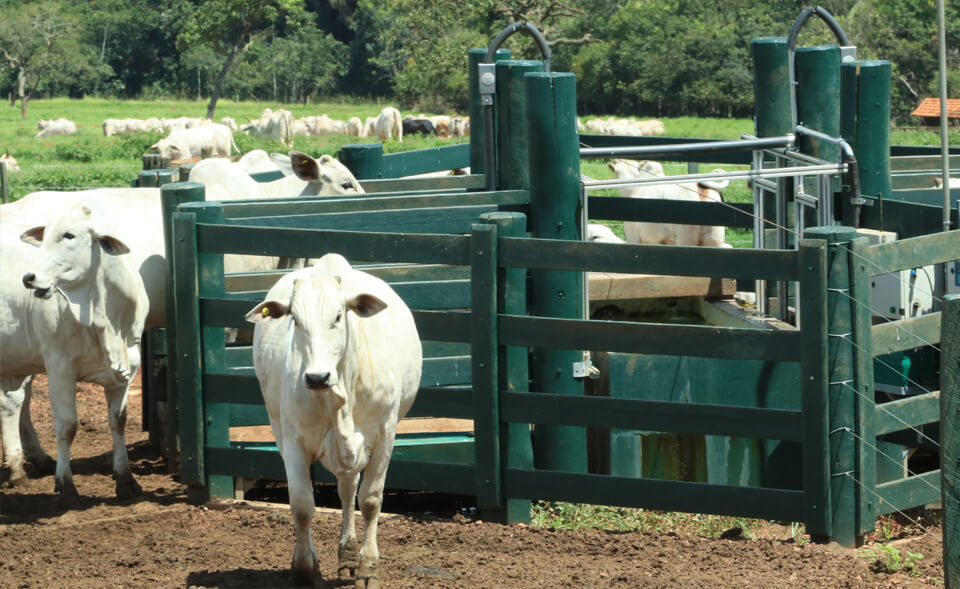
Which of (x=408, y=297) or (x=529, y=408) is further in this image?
(x=408, y=297)

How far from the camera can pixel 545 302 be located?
6875mm

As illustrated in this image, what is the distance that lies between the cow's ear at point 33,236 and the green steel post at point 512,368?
2810mm

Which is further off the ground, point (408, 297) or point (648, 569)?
point (408, 297)

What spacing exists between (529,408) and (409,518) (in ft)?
2.85

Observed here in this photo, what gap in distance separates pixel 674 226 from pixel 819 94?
459 cm

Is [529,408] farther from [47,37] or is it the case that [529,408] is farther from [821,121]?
[47,37]

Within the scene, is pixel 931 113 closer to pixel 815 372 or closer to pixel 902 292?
pixel 902 292

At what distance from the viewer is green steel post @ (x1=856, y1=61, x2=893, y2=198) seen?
28.8 ft

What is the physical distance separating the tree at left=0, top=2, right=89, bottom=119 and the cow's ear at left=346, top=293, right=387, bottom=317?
66831 millimetres

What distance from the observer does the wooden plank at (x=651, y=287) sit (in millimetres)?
8445

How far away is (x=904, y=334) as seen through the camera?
591cm

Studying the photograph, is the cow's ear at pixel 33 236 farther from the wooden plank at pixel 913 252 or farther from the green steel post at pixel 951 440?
the green steel post at pixel 951 440

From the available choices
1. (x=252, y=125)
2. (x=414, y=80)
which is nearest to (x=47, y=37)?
(x=414, y=80)

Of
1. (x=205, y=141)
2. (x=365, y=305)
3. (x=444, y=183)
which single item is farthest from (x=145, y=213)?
(x=205, y=141)
